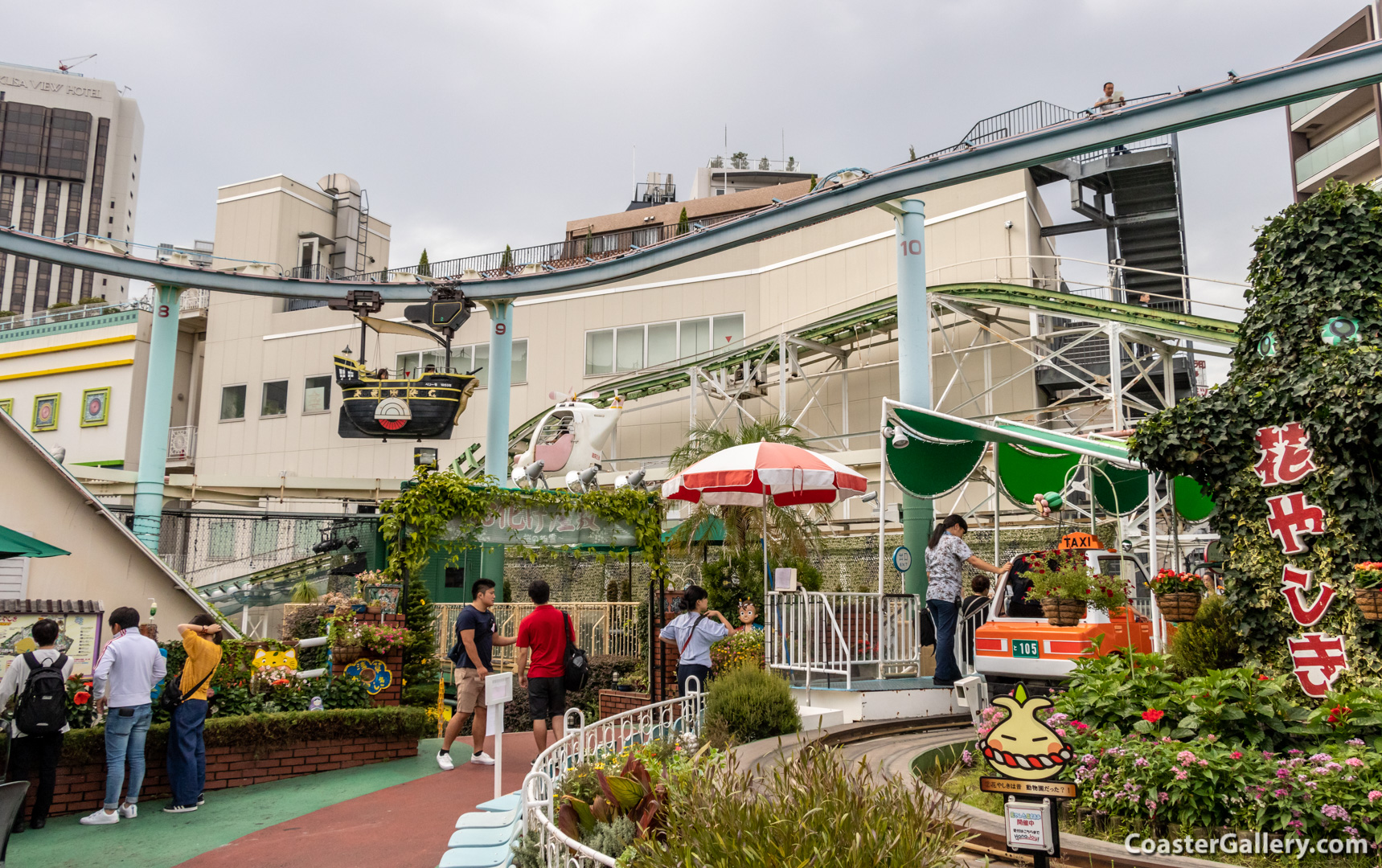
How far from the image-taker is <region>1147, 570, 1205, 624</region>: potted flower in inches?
308

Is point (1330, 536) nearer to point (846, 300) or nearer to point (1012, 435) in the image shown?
point (1012, 435)

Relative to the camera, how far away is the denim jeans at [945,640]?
995 centimetres

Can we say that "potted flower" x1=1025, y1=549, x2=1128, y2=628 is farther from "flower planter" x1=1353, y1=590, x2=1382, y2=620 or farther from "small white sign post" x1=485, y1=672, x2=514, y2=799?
"small white sign post" x1=485, y1=672, x2=514, y2=799

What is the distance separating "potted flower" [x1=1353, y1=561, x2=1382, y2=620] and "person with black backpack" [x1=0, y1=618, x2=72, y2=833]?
29.7ft

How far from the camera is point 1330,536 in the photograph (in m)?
6.81

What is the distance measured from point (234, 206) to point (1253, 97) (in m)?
30.0

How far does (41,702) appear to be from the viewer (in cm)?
730

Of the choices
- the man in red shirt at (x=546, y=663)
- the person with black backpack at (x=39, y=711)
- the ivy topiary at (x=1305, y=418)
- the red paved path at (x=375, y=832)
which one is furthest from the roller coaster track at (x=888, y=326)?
the person with black backpack at (x=39, y=711)

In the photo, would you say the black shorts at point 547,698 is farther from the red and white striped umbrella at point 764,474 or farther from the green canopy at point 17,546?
the green canopy at point 17,546

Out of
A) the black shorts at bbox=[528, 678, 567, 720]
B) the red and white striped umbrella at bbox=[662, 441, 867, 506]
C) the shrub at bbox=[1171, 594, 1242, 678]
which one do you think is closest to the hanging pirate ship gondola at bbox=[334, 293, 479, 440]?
the red and white striped umbrella at bbox=[662, 441, 867, 506]

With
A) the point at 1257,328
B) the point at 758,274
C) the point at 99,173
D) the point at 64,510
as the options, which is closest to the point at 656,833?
the point at 1257,328

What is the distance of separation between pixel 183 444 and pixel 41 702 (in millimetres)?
28523

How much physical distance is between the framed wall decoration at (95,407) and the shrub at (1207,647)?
3260 cm

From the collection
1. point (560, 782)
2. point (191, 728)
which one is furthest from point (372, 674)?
point (560, 782)
